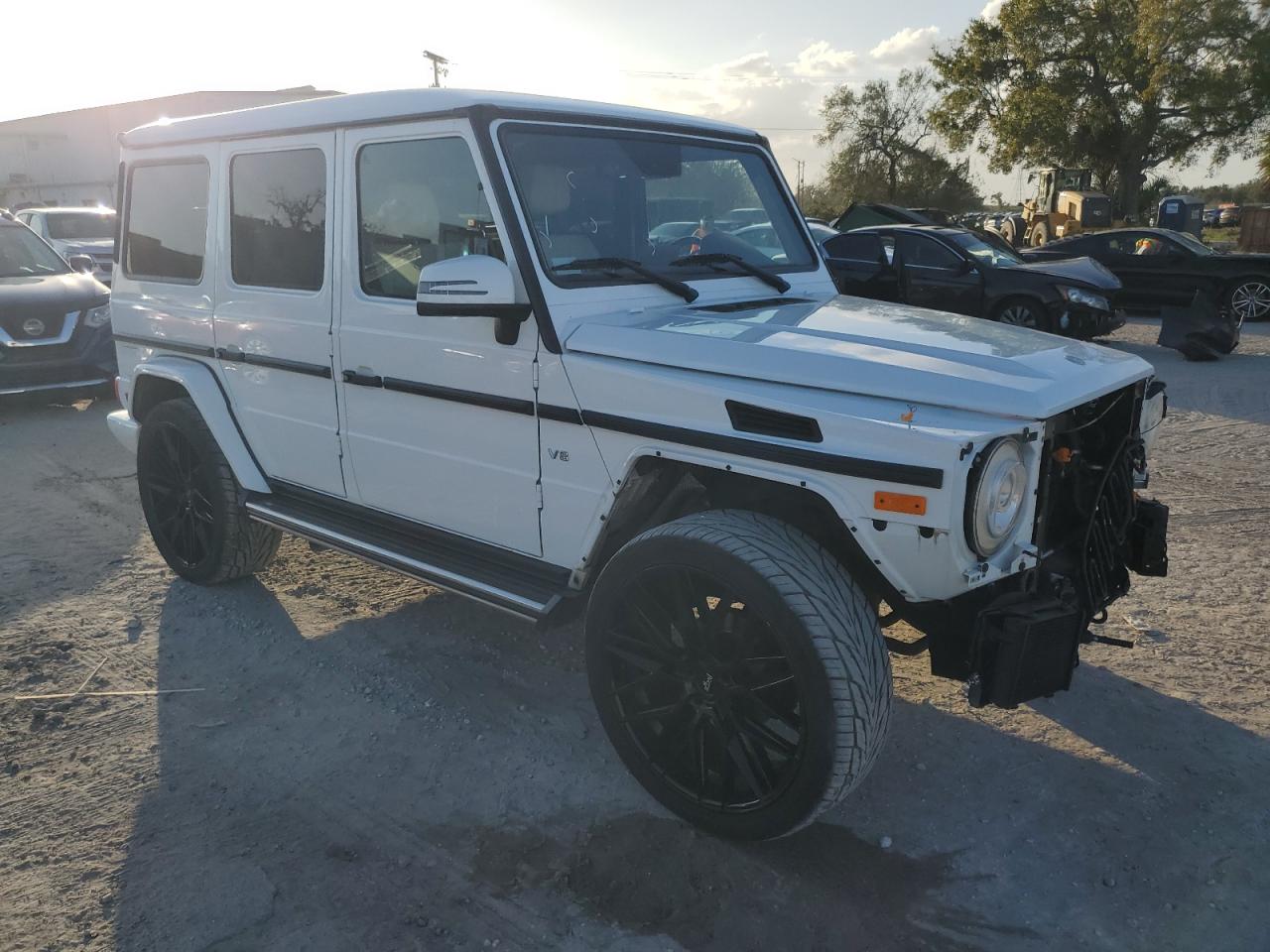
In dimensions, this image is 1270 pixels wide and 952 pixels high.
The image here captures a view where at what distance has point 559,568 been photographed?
131 inches

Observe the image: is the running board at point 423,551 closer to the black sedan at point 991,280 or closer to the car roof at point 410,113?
the car roof at point 410,113

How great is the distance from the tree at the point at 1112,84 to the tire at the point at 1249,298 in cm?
2220

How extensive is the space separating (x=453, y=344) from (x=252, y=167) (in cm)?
158

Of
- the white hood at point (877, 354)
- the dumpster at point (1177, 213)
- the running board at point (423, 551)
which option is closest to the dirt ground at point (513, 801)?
the running board at point (423, 551)

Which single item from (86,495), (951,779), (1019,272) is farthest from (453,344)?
(1019,272)

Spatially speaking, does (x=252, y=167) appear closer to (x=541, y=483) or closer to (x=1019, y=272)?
(x=541, y=483)

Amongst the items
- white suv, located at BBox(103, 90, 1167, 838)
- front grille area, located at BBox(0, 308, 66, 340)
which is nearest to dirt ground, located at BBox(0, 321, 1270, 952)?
white suv, located at BBox(103, 90, 1167, 838)

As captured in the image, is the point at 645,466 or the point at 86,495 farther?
the point at 86,495

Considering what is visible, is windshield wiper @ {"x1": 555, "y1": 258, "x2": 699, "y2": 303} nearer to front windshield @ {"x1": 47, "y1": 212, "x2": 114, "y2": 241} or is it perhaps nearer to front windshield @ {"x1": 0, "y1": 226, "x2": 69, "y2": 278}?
front windshield @ {"x1": 0, "y1": 226, "x2": 69, "y2": 278}

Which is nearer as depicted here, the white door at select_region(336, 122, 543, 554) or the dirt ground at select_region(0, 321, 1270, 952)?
the dirt ground at select_region(0, 321, 1270, 952)

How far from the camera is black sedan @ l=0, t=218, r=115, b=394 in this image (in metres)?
8.78

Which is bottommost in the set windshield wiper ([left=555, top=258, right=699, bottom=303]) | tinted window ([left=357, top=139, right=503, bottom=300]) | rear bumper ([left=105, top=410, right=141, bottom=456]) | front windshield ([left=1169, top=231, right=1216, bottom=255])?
rear bumper ([left=105, top=410, right=141, bottom=456])

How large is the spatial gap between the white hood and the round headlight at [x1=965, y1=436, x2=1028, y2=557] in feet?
0.37

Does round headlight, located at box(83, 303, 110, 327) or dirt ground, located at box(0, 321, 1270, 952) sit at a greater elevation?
round headlight, located at box(83, 303, 110, 327)
